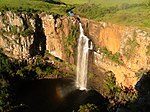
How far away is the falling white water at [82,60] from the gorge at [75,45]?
14 centimetres

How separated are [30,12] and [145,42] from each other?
64.3 ft

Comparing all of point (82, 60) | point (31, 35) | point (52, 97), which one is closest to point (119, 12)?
point (82, 60)

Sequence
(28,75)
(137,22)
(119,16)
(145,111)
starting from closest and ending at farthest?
(145,111) → (137,22) → (119,16) → (28,75)

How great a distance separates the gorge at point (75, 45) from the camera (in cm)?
4022

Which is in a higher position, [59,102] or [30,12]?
[30,12]

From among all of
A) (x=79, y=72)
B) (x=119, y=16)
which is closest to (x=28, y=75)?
(x=79, y=72)

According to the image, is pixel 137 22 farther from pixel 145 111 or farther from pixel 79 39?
pixel 145 111

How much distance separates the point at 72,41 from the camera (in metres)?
48.1

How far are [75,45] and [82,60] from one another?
2.46m

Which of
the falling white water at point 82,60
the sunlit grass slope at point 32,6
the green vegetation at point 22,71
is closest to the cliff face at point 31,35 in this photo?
the green vegetation at point 22,71

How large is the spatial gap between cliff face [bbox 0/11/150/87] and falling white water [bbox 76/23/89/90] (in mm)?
815

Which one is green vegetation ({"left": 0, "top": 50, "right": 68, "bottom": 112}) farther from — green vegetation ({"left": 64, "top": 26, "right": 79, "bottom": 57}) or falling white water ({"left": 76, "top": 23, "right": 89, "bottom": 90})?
green vegetation ({"left": 64, "top": 26, "right": 79, "bottom": 57})

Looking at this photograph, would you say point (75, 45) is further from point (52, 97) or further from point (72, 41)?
point (52, 97)

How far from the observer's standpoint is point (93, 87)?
46.3 metres
